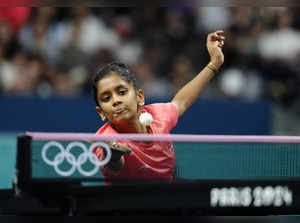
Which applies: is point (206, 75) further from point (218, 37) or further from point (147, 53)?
point (147, 53)

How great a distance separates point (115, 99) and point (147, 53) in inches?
159

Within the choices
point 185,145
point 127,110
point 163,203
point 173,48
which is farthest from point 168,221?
point 173,48

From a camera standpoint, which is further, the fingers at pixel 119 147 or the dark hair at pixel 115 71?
the dark hair at pixel 115 71

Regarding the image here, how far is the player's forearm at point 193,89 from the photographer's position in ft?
10.6

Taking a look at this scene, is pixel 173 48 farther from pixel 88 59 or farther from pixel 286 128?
pixel 286 128

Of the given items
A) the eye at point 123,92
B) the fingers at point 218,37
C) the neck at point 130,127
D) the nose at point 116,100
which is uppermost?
the fingers at point 218,37

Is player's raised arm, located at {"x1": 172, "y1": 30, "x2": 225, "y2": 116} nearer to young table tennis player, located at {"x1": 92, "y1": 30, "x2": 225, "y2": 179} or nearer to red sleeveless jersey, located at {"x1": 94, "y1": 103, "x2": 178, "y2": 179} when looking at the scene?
young table tennis player, located at {"x1": 92, "y1": 30, "x2": 225, "y2": 179}

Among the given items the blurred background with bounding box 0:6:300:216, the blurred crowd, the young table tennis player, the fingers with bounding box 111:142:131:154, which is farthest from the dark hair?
the blurred crowd

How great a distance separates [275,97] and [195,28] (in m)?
1.28

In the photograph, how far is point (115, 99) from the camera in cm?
295

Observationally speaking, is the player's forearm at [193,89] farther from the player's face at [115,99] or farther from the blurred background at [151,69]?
the blurred background at [151,69]

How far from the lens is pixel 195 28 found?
728 centimetres

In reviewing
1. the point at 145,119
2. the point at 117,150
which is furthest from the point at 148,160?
the point at 117,150

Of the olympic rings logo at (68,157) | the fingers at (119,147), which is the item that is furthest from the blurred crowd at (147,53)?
the olympic rings logo at (68,157)
